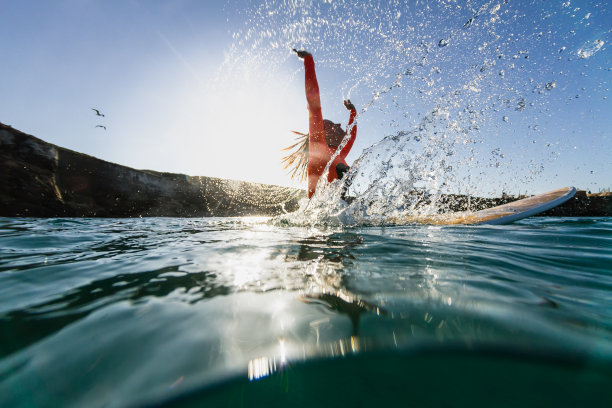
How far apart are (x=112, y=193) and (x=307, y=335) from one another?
12536 mm

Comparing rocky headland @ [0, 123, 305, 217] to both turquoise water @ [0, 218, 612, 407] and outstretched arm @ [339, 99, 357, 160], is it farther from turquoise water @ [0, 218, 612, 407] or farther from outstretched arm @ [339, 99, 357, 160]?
turquoise water @ [0, 218, 612, 407]

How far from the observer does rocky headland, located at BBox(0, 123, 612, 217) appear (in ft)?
22.2

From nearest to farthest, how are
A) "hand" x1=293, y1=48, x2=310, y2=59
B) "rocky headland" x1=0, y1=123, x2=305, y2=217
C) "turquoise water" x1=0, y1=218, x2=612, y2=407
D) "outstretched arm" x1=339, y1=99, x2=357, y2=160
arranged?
"turquoise water" x1=0, y1=218, x2=612, y2=407 < "hand" x1=293, y1=48, x2=310, y2=59 < "outstretched arm" x1=339, y1=99, x2=357, y2=160 < "rocky headland" x1=0, y1=123, x2=305, y2=217

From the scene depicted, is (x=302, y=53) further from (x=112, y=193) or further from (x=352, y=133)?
(x=112, y=193)

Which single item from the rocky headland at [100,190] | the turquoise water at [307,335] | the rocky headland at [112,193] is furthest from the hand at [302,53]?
the rocky headland at [100,190]

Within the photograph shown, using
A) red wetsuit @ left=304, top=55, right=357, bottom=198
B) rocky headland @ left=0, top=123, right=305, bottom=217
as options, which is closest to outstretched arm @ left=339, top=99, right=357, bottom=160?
red wetsuit @ left=304, top=55, right=357, bottom=198

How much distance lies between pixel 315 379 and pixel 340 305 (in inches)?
14.4

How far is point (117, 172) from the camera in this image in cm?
1031

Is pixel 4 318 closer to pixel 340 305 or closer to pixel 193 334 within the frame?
pixel 193 334

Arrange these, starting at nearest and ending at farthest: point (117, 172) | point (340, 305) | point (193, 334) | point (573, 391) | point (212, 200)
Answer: point (573, 391) < point (193, 334) < point (340, 305) < point (117, 172) < point (212, 200)

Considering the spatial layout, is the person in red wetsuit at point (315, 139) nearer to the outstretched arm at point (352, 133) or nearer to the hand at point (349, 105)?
the outstretched arm at point (352, 133)

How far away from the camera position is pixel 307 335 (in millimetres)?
711

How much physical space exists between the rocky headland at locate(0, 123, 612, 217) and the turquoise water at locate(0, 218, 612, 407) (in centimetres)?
753

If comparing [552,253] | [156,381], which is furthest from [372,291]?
[552,253]
